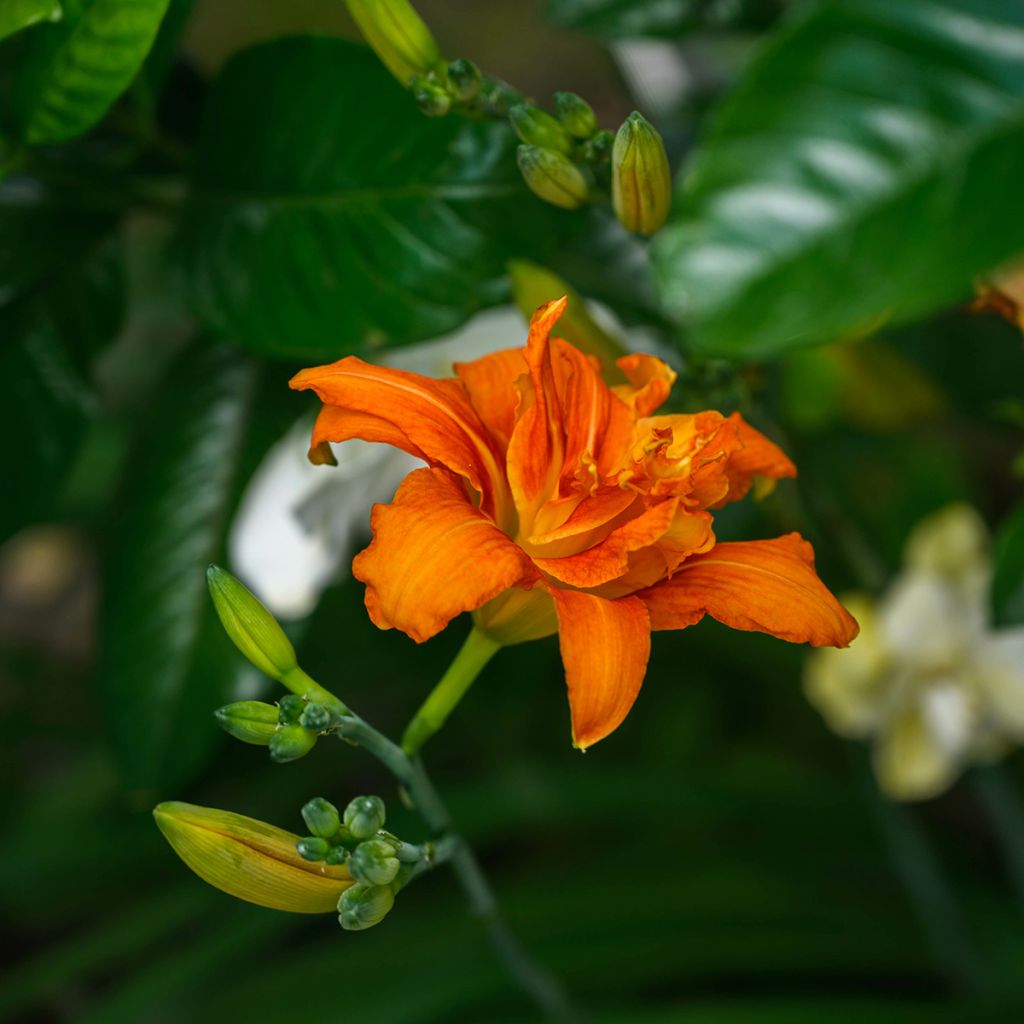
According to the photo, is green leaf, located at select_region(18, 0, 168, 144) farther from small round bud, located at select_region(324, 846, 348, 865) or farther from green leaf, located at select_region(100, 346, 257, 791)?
small round bud, located at select_region(324, 846, 348, 865)

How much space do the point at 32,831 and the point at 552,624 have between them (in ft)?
2.49

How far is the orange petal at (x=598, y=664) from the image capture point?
0.30 metres

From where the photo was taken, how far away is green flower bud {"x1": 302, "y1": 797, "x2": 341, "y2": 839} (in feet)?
1.08

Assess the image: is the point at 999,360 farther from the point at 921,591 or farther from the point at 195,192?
the point at 195,192

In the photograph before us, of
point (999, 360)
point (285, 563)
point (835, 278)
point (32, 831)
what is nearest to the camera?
point (835, 278)

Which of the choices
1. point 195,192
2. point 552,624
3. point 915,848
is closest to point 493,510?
point 552,624

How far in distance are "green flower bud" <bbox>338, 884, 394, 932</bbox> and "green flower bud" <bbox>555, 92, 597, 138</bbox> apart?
0.24 metres

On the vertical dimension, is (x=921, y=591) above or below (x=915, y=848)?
above

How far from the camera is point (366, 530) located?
0.59 m

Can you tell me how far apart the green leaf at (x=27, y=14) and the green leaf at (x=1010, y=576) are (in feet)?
1.25

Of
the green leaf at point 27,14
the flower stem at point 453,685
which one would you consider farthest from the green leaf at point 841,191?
the green leaf at point 27,14

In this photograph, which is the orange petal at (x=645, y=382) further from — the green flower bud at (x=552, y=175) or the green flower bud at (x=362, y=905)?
the green flower bud at (x=362, y=905)

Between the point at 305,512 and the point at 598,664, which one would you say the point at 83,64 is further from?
the point at 598,664

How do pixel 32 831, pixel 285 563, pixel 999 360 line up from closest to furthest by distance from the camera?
1. pixel 285 563
2. pixel 999 360
3. pixel 32 831
